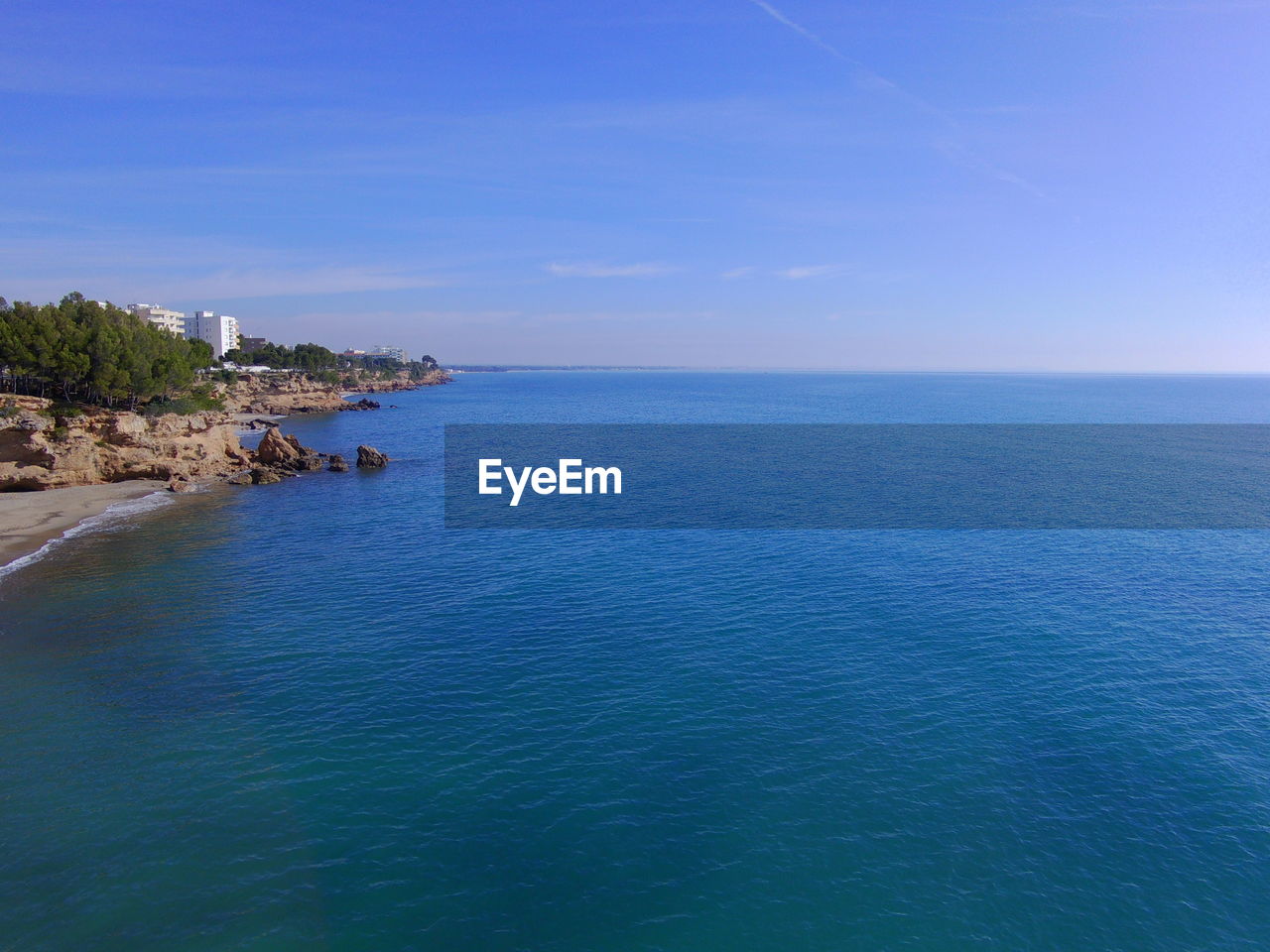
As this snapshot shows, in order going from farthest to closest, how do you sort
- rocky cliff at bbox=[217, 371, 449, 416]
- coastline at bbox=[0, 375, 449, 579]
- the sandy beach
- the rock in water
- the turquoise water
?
rocky cliff at bbox=[217, 371, 449, 416] < the rock in water < the sandy beach < coastline at bbox=[0, 375, 449, 579] < the turquoise water

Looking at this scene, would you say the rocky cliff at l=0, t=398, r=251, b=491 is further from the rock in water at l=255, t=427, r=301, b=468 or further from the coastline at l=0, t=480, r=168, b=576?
the rock in water at l=255, t=427, r=301, b=468

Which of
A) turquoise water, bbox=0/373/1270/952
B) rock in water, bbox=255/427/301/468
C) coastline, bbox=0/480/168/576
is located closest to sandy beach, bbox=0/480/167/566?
coastline, bbox=0/480/168/576

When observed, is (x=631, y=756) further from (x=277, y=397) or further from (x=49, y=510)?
(x=277, y=397)

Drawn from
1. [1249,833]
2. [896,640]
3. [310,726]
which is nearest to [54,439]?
[310,726]

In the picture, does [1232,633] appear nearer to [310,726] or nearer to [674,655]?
[674,655]

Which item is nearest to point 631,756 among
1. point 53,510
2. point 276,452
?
point 53,510

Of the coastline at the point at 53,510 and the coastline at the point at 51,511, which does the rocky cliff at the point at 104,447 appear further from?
the coastline at the point at 51,511
